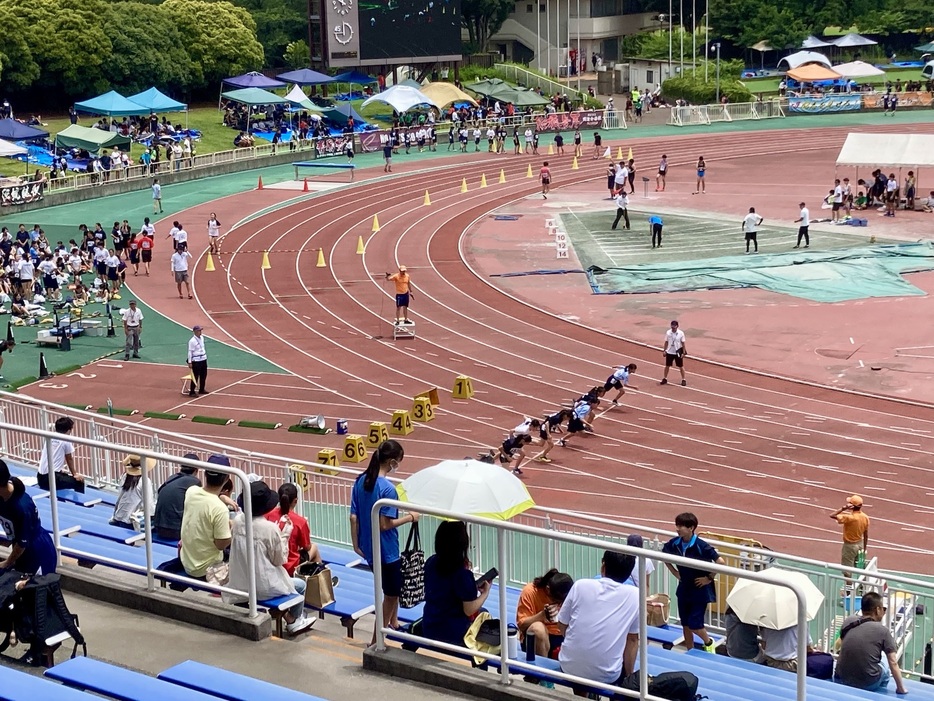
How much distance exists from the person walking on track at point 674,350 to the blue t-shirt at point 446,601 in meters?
17.3

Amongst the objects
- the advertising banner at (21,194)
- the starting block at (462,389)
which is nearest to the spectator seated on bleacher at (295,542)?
the starting block at (462,389)

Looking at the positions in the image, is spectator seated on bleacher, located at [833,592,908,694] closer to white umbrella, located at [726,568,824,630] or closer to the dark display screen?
white umbrella, located at [726,568,824,630]

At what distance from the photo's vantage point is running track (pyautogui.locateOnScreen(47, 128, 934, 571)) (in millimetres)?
19891

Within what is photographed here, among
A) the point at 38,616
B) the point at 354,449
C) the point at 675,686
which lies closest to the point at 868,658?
the point at 675,686

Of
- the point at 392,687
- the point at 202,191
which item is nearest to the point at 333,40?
the point at 202,191

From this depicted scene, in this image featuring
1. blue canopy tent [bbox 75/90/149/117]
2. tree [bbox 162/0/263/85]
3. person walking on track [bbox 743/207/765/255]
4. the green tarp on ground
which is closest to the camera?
the green tarp on ground

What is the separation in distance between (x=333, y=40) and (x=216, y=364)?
45940 mm

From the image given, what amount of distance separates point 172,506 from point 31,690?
3583 millimetres

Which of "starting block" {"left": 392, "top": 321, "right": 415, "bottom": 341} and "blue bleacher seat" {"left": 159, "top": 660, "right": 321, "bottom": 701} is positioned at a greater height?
"blue bleacher seat" {"left": 159, "top": 660, "right": 321, "bottom": 701}

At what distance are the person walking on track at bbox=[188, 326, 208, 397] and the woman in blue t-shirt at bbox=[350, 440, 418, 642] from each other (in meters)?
15.9

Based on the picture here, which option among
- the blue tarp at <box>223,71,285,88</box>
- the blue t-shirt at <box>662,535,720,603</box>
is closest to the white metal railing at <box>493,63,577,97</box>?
the blue tarp at <box>223,71,285,88</box>

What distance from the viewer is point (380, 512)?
29.6 feet

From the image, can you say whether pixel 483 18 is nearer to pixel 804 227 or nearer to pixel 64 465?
pixel 804 227

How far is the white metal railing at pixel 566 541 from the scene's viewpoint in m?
7.05
